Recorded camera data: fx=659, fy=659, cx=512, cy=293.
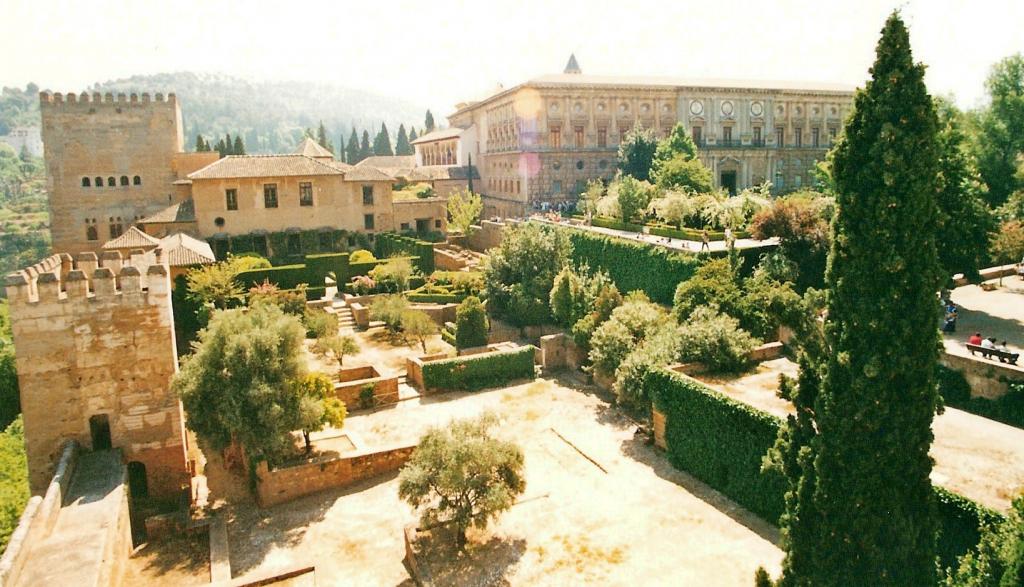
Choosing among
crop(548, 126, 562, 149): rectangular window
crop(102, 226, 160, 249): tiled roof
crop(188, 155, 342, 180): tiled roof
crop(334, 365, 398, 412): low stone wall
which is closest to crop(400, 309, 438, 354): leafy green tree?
crop(334, 365, 398, 412): low stone wall

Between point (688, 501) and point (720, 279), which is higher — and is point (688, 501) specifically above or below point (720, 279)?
below

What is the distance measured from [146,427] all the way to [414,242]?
23133mm

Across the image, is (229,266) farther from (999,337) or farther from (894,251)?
(999,337)

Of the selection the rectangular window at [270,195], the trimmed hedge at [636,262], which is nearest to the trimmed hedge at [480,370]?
the trimmed hedge at [636,262]

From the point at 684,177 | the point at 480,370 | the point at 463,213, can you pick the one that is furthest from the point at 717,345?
the point at 463,213

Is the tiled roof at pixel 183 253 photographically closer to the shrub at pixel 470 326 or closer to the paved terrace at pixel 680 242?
the shrub at pixel 470 326

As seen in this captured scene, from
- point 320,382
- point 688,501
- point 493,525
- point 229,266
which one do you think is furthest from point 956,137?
point 229,266

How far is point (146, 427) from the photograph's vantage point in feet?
47.4

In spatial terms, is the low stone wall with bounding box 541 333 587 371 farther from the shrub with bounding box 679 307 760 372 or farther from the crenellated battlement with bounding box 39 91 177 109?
the crenellated battlement with bounding box 39 91 177 109

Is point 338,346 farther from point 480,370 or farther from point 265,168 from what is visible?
point 265,168

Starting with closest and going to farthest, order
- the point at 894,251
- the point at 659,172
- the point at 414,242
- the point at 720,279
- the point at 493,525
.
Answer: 1. the point at 894,251
2. the point at 493,525
3. the point at 720,279
4. the point at 414,242
5. the point at 659,172

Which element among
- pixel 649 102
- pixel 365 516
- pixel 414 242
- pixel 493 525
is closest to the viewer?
pixel 493 525

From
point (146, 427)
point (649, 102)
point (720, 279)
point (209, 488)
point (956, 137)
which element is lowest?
point (209, 488)

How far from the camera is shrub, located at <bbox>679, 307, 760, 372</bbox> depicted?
17609 mm
